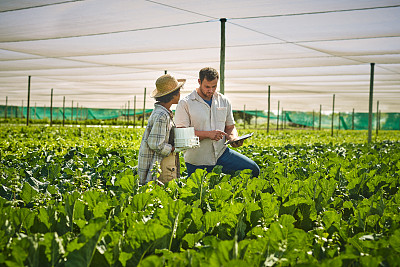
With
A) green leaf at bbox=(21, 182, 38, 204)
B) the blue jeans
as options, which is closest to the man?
the blue jeans

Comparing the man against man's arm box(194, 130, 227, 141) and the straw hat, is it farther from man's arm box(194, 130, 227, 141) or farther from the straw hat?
the straw hat

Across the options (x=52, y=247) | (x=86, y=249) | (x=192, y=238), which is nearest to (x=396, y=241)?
(x=192, y=238)

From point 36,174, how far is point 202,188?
1772 millimetres

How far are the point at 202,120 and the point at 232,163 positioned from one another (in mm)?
619

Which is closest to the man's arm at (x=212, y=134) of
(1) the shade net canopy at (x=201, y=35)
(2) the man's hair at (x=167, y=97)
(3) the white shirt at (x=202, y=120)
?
(3) the white shirt at (x=202, y=120)

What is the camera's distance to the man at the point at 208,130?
13.9ft

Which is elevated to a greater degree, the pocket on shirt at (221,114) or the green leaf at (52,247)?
the pocket on shirt at (221,114)

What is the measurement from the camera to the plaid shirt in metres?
3.59

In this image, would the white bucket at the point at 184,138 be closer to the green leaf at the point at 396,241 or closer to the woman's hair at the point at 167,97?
the woman's hair at the point at 167,97

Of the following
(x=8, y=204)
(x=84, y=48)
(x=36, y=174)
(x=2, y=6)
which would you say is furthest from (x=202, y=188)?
(x=84, y=48)

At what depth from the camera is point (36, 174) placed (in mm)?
3430

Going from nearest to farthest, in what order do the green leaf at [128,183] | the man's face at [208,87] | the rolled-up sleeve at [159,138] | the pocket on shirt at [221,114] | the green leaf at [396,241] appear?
1. the green leaf at [396,241]
2. the green leaf at [128,183]
3. the rolled-up sleeve at [159,138]
4. the man's face at [208,87]
5. the pocket on shirt at [221,114]

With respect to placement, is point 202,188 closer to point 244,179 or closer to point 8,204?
point 244,179

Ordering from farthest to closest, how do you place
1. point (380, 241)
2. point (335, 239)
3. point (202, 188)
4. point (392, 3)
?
point (392, 3) < point (202, 188) < point (335, 239) < point (380, 241)
